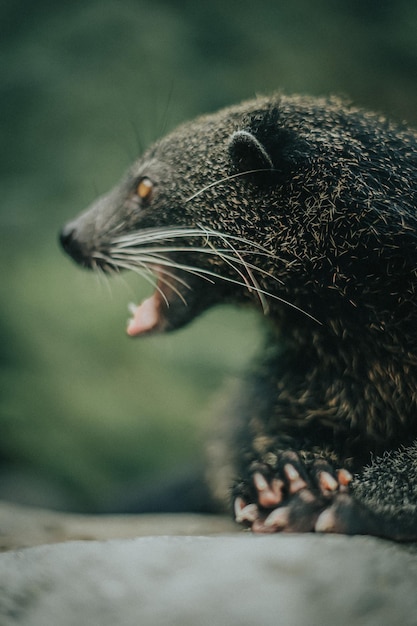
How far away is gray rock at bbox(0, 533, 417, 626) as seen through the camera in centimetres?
116

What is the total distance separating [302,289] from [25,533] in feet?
3.21

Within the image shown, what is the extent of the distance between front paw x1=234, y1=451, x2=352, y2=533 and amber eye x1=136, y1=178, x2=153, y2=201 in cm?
83

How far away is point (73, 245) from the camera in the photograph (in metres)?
2.01

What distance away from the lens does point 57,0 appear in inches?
115

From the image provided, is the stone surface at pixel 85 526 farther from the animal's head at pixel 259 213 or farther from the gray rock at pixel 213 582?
the animal's head at pixel 259 213

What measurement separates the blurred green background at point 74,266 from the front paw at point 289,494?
3.99ft

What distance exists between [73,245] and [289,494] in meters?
0.99

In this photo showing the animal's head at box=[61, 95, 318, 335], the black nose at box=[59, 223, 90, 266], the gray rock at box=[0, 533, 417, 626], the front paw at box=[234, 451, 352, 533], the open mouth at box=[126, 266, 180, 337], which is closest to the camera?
the gray rock at box=[0, 533, 417, 626]

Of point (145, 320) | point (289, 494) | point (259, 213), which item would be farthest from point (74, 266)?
point (289, 494)

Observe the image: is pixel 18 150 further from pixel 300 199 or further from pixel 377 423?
pixel 377 423

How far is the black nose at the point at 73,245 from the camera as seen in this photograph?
6.56ft

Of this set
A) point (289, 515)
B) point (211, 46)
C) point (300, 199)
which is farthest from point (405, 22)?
point (289, 515)

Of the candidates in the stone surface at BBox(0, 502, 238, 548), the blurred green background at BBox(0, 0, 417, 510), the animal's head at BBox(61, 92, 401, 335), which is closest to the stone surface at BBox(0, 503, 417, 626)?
the stone surface at BBox(0, 502, 238, 548)

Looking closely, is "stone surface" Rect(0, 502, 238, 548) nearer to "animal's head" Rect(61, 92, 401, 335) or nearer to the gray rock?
the gray rock
